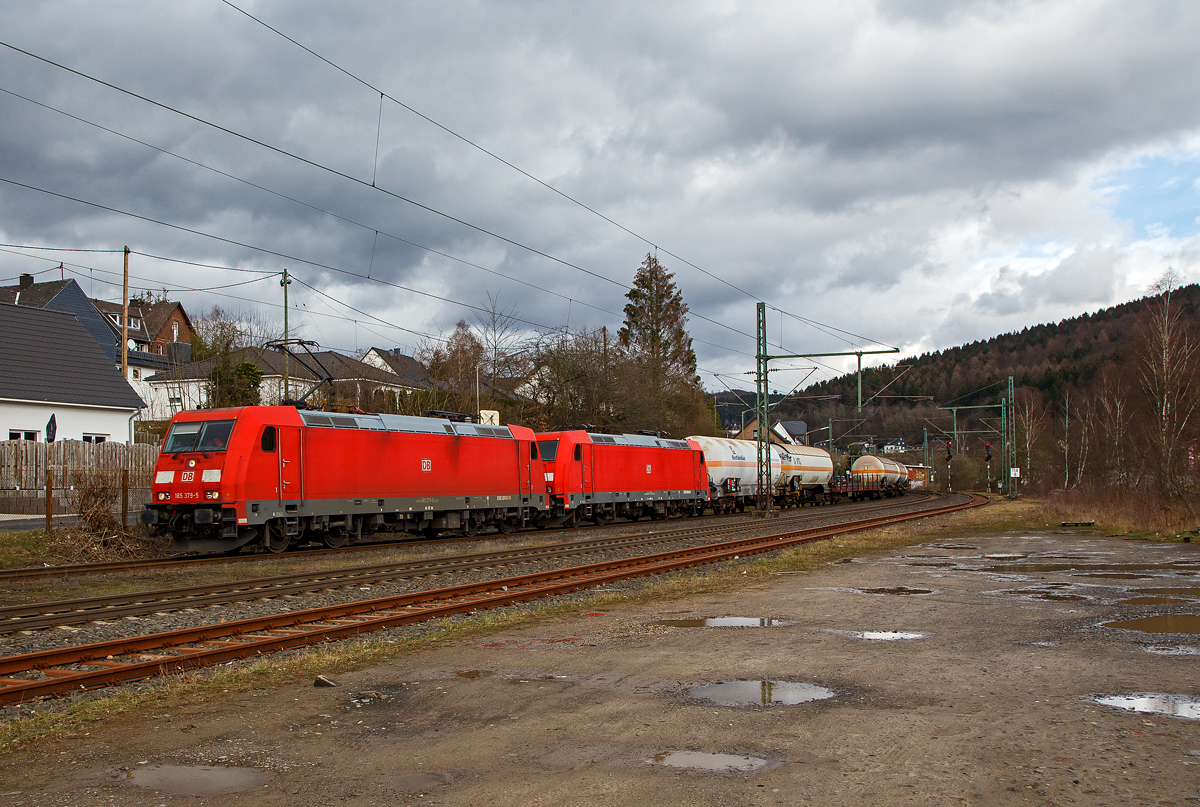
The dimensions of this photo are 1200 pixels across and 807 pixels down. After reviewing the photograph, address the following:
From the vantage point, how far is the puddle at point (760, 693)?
6.93m

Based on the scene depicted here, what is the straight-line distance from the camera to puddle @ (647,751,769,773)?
5.32m

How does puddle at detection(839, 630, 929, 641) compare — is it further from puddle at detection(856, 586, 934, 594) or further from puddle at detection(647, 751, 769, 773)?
puddle at detection(647, 751, 769, 773)

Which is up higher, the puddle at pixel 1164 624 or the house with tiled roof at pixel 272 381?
the house with tiled roof at pixel 272 381

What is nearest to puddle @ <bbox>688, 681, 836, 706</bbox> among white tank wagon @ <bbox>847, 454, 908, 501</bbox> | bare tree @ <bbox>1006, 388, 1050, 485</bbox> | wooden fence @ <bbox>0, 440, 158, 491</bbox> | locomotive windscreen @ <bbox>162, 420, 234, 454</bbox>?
locomotive windscreen @ <bbox>162, 420, 234, 454</bbox>

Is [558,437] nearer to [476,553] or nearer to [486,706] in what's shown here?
[476,553]

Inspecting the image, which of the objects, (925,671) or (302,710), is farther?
(925,671)

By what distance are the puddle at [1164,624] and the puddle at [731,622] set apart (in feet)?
12.5

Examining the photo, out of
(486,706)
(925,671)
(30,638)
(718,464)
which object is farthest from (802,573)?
(718,464)

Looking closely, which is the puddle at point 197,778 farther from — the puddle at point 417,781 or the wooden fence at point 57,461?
the wooden fence at point 57,461

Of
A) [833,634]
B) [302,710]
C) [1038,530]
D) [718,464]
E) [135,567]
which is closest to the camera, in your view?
[302,710]

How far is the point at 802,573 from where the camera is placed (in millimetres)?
16828

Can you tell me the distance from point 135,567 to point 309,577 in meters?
4.81

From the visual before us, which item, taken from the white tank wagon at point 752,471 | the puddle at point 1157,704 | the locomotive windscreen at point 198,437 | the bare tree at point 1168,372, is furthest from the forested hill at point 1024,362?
the puddle at point 1157,704

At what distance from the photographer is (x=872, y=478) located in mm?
66812
